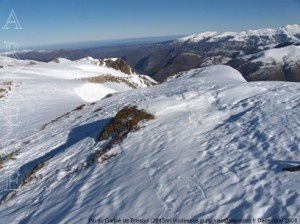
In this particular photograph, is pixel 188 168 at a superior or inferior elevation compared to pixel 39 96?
superior

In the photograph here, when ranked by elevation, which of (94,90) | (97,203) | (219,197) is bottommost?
(94,90)

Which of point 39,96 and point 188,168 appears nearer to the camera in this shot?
point 188,168

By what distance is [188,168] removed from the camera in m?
13.8

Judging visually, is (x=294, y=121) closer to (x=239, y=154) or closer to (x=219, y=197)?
(x=239, y=154)

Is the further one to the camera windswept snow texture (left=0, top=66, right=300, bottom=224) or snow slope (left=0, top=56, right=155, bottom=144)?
snow slope (left=0, top=56, right=155, bottom=144)

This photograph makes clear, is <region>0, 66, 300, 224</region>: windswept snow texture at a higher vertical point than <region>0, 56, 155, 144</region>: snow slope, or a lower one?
higher

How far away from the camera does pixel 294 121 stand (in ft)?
51.8

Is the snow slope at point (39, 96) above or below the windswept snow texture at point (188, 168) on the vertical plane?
below

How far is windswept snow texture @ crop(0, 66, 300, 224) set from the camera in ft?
36.9

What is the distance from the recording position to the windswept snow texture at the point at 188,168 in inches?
443

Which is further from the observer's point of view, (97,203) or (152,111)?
(152,111)

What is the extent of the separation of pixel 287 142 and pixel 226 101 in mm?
7530

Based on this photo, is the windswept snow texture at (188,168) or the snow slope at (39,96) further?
the snow slope at (39,96)

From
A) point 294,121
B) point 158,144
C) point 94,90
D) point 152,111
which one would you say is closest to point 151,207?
point 158,144
